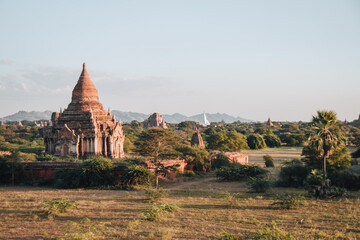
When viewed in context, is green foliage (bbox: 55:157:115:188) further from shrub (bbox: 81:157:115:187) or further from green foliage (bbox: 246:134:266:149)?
green foliage (bbox: 246:134:266:149)

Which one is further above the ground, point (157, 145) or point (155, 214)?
point (157, 145)

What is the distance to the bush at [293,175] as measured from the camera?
21.8 m

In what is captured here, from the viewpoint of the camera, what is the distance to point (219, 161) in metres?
31.0

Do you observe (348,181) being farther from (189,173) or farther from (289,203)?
(189,173)

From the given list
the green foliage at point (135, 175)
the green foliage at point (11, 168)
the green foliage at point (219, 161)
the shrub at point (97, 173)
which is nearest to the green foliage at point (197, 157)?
the green foliage at point (219, 161)

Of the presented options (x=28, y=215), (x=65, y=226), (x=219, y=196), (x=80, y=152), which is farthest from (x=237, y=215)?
(x=80, y=152)

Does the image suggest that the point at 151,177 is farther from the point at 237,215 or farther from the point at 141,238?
the point at 141,238

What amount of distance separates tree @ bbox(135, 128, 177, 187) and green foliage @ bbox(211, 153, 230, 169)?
28.0 feet

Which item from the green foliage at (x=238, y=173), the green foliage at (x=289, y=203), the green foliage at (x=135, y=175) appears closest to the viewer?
the green foliage at (x=289, y=203)

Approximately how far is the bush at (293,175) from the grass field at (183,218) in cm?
382

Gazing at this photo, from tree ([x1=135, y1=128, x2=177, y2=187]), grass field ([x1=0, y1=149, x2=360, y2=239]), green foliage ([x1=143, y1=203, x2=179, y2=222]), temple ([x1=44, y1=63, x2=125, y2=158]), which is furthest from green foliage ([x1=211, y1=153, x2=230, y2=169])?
green foliage ([x1=143, y1=203, x2=179, y2=222])

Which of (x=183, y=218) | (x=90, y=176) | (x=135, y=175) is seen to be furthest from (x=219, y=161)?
(x=183, y=218)

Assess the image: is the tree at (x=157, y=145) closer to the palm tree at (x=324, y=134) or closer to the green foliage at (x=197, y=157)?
the green foliage at (x=197, y=157)

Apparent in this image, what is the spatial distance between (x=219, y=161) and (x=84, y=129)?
13212 mm
